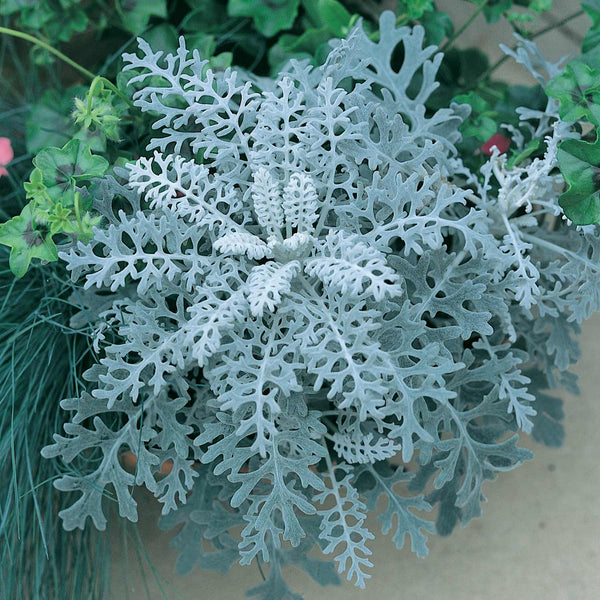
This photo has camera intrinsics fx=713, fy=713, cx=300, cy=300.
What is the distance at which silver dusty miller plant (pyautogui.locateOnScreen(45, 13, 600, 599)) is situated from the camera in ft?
Result: 2.13

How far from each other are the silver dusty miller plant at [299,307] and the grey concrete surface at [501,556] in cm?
11

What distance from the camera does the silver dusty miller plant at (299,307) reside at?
0.65 m

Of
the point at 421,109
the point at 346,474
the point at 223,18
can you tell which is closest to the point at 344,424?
the point at 346,474

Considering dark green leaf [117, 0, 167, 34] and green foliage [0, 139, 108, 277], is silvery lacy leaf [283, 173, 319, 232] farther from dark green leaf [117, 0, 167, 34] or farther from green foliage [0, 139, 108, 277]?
dark green leaf [117, 0, 167, 34]

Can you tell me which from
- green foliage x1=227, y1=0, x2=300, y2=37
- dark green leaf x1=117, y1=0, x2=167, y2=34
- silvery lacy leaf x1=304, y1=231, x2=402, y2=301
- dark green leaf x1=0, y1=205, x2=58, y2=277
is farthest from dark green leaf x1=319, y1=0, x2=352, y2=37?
dark green leaf x1=0, y1=205, x2=58, y2=277

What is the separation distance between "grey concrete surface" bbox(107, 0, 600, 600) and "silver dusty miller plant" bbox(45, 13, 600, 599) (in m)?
0.11

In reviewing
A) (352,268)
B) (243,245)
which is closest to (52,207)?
(243,245)

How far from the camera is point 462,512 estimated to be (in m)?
0.77

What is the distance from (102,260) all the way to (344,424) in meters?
0.29

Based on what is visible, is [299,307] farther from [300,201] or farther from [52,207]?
[52,207]

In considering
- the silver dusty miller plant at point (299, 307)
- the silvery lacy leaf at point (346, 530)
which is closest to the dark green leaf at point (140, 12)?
the silver dusty miller plant at point (299, 307)

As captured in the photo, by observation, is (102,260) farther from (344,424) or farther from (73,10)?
(73,10)

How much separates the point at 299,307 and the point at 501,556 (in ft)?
1.48

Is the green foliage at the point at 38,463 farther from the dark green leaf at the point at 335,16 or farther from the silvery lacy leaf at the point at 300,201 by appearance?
the dark green leaf at the point at 335,16
